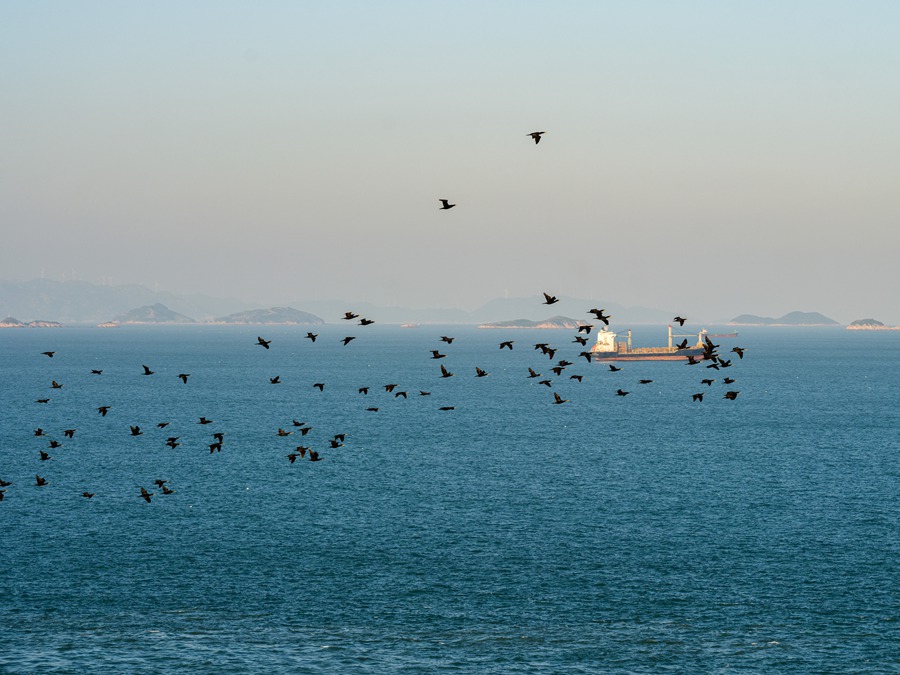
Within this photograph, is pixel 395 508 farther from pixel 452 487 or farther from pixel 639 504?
pixel 639 504

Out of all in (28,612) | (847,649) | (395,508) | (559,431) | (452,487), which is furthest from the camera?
(559,431)

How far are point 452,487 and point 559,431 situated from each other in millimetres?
61823

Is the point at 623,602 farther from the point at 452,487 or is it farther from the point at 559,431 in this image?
the point at 559,431

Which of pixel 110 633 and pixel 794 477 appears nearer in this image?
pixel 110 633

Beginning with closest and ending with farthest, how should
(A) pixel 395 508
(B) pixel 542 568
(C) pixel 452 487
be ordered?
1. (B) pixel 542 568
2. (A) pixel 395 508
3. (C) pixel 452 487

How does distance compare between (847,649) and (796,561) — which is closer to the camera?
(847,649)

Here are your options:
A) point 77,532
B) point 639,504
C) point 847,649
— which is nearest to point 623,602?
point 847,649

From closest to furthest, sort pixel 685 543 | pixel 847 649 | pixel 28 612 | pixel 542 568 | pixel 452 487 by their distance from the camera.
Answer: pixel 847 649
pixel 28 612
pixel 542 568
pixel 685 543
pixel 452 487

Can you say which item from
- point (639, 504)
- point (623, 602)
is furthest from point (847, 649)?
point (639, 504)

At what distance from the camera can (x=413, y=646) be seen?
78312 mm

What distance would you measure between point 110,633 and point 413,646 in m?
23.0

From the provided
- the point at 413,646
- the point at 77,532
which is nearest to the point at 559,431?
the point at 77,532

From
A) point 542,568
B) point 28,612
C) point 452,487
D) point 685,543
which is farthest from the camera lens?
point 452,487

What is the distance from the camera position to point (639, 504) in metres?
121
